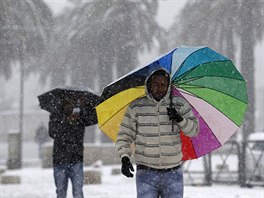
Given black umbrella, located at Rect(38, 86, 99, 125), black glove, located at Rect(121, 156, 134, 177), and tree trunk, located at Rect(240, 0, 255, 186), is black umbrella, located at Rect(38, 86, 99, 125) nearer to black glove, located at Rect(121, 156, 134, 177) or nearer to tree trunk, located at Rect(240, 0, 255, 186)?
black glove, located at Rect(121, 156, 134, 177)

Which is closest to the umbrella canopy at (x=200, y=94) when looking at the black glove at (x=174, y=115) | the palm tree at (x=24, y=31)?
the black glove at (x=174, y=115)

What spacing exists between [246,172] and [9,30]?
12.7 m

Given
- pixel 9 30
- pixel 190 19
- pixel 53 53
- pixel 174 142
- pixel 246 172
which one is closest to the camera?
pixel 174 142

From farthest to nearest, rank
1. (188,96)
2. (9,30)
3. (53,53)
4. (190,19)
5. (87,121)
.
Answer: (53,53) → (190,19) → (9,30) → (87,121) → (188,96)

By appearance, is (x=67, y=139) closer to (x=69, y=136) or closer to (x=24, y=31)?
(x=69, y=136)

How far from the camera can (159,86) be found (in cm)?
423

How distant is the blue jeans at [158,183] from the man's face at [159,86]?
0.58 meters

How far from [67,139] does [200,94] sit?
2445 millimetres

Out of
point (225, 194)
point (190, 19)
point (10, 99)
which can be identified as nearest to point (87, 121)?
point (225, 194)

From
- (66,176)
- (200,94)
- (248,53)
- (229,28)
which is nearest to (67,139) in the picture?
(66,176)

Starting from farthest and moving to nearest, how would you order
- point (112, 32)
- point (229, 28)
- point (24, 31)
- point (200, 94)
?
point (112, 32), point (229, 28), point (24, 31), point (200, 94)

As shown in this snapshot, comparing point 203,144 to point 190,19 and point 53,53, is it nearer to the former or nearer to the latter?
point 190,19

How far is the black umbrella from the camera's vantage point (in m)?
6.96

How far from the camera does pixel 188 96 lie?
4.65 meters
